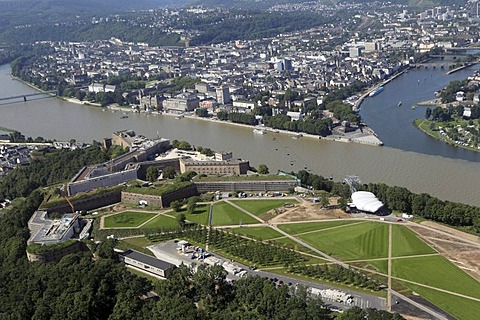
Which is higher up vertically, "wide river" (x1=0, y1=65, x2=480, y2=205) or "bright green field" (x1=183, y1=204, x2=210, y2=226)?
"wide river" (x1=0, y1=65, x2=480, y2=205)

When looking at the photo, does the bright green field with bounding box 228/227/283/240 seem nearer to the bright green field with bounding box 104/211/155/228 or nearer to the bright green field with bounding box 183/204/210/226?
the bright green field with bounding box 183/204/210/226

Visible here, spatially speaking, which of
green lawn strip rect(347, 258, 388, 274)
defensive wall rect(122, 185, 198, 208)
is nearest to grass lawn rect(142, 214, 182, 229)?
defensive wall rect(122, 185, 198, 208)

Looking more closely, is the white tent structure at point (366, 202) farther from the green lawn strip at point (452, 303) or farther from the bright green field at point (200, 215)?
the bright green field at point (200, 215)

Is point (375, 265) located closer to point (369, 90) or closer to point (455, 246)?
point (455, 246)

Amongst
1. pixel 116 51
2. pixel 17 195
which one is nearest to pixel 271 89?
pixel 17 195

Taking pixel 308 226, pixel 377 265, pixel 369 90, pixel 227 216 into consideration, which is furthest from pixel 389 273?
pixel 369 90

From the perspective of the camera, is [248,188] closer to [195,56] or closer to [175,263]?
[175,263]

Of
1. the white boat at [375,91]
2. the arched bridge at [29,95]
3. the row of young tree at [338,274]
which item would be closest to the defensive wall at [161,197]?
the row of young tree at [338,274]
